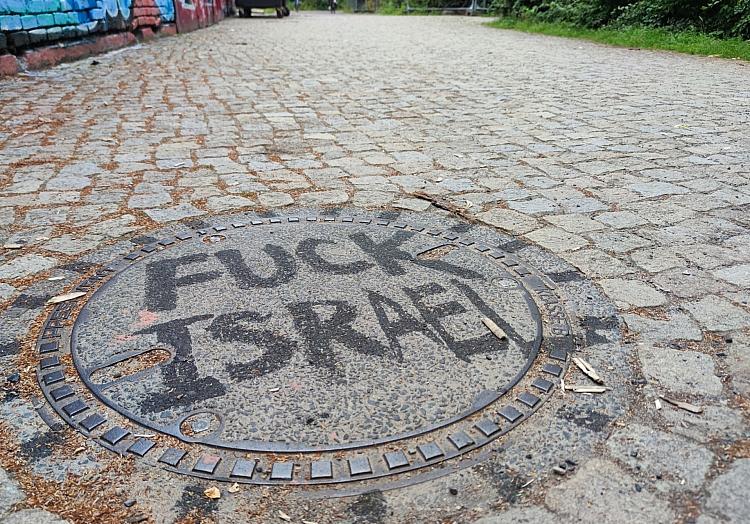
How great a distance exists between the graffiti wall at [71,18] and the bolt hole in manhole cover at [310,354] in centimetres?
727

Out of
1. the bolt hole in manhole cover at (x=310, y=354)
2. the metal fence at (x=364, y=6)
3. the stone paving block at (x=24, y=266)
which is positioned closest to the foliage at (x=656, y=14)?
the bolt hole in manhole cover at (x=310, y=354)

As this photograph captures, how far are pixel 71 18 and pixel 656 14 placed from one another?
11.6 m

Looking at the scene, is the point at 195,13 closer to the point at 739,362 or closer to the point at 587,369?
the point at 587,369

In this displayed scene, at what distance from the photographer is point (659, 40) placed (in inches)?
489

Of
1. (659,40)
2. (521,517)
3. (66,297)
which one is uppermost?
(659,40)

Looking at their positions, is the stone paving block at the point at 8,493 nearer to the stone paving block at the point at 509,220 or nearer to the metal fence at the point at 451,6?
the stone paving block at the point at 509,220

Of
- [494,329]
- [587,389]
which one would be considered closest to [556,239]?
[494,329]

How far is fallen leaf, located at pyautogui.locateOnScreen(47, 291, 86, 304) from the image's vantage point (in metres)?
2.75

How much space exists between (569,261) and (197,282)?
5.91ft

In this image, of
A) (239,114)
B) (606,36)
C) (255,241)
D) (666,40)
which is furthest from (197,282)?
(606,36)

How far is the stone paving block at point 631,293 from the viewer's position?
8.94ft

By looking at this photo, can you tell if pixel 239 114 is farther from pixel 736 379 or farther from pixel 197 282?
pixel 736 379

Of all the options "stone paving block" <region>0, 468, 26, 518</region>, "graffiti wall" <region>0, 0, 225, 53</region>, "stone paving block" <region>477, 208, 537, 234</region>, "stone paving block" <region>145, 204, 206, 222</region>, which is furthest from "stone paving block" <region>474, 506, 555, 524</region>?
"graffiti wall" <region>0, 0, 225, 53</region>

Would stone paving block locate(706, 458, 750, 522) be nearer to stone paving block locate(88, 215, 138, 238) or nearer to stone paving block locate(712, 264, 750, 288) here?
stone paving block locate(712, 264, 750, 288)
